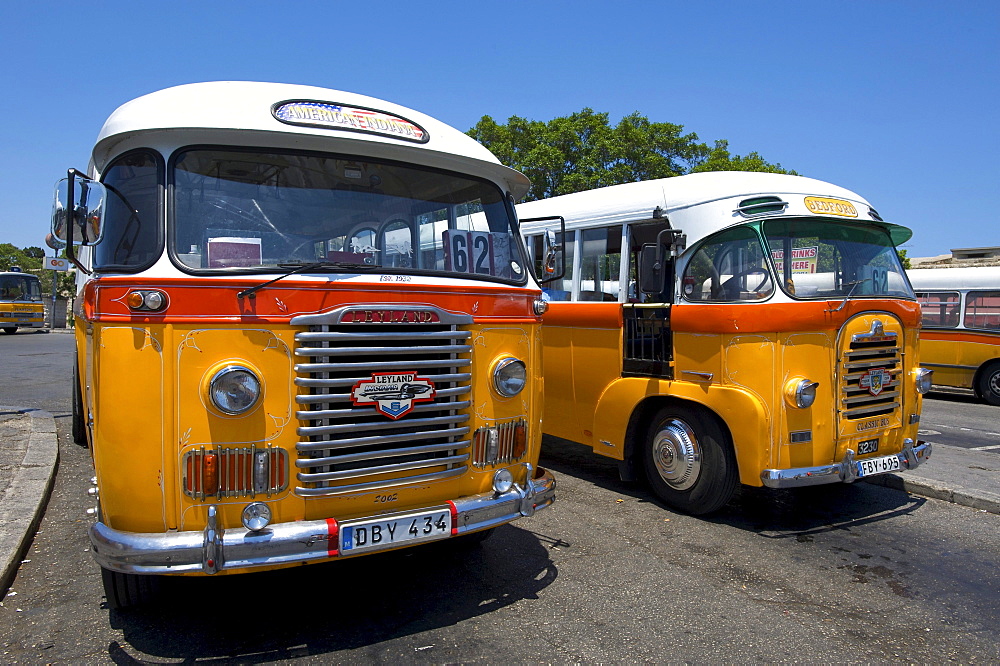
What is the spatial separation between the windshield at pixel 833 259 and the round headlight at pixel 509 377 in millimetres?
2433

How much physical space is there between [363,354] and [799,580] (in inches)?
126

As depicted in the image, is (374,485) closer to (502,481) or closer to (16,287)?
(502,481)

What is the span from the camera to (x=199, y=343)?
135 inches

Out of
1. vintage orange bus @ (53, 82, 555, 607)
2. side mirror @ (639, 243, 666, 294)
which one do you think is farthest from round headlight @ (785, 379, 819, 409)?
vintage orange bus @ (53, 82, 555, 607)

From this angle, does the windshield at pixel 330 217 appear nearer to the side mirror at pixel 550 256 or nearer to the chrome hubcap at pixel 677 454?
the side mirror at pixel 550 256

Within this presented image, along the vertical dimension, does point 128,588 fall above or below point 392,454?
below

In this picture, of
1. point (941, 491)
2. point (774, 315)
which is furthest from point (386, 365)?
point (941, 491)

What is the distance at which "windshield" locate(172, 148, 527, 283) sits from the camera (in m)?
3.71

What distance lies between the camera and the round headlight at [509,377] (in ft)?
14.1

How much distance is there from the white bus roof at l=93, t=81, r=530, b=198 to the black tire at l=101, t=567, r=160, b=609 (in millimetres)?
2279

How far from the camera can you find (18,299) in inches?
1337

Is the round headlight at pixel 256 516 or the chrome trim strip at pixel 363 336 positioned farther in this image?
the chrome trim strip at pixel 363 336

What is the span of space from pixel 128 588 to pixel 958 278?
15246 mm

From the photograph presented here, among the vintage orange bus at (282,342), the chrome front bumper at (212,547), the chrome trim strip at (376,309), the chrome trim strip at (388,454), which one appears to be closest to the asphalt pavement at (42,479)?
the chrome front bumper at (212,547)
